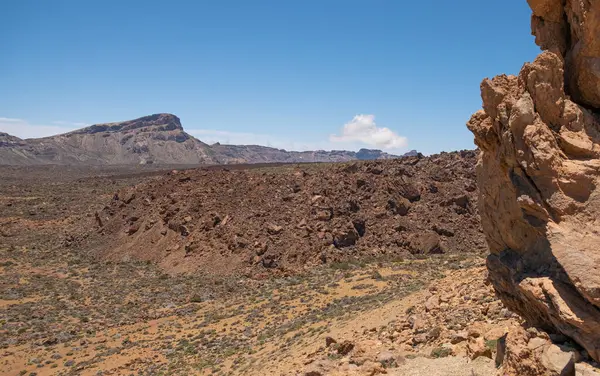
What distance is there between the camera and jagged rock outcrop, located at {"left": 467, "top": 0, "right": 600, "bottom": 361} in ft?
22.9

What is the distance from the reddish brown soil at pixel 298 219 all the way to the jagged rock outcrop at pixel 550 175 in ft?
67.2

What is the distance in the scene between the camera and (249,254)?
99.8ft

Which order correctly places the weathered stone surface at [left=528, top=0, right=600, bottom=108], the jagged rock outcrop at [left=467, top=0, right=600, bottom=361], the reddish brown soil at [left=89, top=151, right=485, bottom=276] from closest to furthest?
the jagged rock outcrop at [left=467, top=0, right=600, bottom=361] → the weathered stone surface at [left=528, top=0, right=600, bottom=108] → the reddish brown soil at [left=89, top=151, right=485, bottom=276]

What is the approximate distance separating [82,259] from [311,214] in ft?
63.8

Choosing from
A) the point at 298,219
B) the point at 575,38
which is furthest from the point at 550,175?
the point at 298,219

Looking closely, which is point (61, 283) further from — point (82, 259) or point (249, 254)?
point (249, 254)

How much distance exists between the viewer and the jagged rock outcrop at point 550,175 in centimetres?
698

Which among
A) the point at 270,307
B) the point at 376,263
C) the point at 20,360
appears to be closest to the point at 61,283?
the point at 20,360

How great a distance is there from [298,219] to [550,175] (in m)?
25.9

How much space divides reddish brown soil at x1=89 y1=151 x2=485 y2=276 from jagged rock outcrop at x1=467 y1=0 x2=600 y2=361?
20479 mm

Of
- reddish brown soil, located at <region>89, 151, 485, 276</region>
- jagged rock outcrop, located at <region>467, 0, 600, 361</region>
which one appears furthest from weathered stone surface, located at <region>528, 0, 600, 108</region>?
reddish brown soil, located at <region>89, 151, 485, 276</region>

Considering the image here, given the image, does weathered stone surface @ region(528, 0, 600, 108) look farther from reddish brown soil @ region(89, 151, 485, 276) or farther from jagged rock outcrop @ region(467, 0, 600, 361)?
reddish brown soil @ region(89, 151, 485, 276)

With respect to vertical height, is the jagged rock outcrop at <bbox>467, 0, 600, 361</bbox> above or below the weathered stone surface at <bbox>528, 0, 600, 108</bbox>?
below

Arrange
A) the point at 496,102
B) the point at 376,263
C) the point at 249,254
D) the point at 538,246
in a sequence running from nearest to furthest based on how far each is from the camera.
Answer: the point at 538,246
the point at 496,102
the point at 376,263
the point at 249,254
